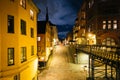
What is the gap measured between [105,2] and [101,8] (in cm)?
166

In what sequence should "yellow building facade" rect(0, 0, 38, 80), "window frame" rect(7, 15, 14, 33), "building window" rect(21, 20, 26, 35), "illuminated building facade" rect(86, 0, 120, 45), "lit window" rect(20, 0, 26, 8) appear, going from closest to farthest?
"yellow building facade" rect(0, 0, 38, 80) → "window frame" rect(7, 15, 14, 33) → "lit window" rect(20, 0, 26, 8) → "building window" rect(21, 20, 26, 35) → "illuminated building facade" rect(86, 0, 120, 45)

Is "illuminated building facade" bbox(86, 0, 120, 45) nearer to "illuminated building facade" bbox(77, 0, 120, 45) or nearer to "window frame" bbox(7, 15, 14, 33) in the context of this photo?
"illuminated building facade" bbox(77, 0, 120, 45)

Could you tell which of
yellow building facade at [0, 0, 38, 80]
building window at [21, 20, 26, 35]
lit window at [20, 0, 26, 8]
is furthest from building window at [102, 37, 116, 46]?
yellow building facade at [0, 0, 38, 80]

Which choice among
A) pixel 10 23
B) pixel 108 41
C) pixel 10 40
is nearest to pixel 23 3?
pixel 10 23

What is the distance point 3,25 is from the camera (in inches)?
817

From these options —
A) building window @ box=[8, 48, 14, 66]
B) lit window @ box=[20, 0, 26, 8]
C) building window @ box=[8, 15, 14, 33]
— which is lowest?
building window @ box=[8, 48, 14, 66]

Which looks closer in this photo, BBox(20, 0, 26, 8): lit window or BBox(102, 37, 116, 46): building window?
BBox(20, 0, 26, 8): lit window

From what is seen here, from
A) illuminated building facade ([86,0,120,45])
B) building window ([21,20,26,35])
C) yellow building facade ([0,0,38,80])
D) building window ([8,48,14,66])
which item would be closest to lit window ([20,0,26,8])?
yellow building facade ([0,0,38,80])

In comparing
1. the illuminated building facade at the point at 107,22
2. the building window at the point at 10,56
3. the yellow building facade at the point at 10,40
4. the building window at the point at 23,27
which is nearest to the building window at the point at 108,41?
the illuminated building facade at the point at 107,22

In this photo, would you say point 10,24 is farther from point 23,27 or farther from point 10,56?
point 23,27

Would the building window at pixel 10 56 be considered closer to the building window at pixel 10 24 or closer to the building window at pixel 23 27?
the building window at pixel 10 24

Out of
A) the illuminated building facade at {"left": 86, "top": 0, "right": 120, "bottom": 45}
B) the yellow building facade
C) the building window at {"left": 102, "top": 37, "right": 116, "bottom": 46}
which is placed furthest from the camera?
the building window at {"left": 102, "top": 37, "right": 116, "bottom": 46}

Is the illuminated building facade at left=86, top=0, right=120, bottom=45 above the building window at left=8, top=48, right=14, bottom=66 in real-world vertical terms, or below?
above

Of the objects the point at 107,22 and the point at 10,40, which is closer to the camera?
the point at 10,40
